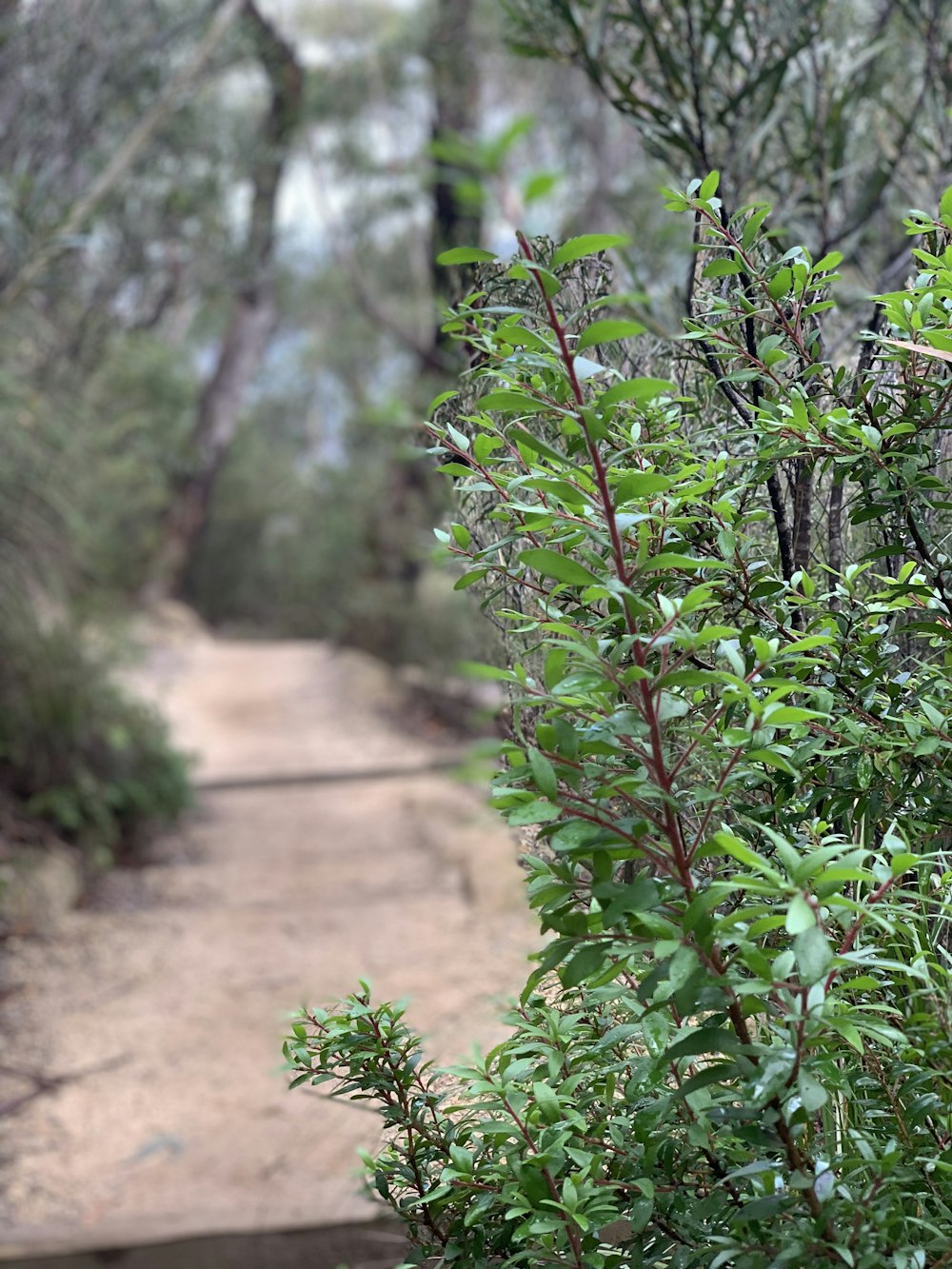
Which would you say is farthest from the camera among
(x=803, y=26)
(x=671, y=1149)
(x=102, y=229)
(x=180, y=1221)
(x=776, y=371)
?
(x=102, y=229)

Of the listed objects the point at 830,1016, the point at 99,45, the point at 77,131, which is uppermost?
the point at 99,45

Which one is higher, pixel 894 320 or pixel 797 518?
pixel 894 320

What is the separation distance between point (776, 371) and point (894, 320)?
283 mm

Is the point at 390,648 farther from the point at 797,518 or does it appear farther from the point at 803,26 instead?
the point at 797,518

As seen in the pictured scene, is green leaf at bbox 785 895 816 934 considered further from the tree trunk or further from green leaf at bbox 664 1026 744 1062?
the tree trunk

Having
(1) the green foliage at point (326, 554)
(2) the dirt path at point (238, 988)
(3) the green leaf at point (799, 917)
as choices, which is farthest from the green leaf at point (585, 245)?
(1) the green foliage at point (326, 554)

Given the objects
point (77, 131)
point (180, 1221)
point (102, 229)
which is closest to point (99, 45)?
point (77, 131)

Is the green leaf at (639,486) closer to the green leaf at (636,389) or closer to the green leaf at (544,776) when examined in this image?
the green leaf at (636,389)

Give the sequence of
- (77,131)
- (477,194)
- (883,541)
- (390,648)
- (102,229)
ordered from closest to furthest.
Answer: (477,194) → (883,541) → (77,131) → (102,229) → (390,648)

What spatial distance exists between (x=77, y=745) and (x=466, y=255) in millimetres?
5804

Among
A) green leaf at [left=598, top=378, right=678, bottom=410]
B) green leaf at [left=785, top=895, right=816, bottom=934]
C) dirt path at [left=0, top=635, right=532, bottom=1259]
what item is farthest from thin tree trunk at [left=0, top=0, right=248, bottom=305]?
green leaf at [left=785, top=895, right=816, bottom=934]

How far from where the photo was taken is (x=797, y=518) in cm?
153

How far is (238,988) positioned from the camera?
→ 4949 mm

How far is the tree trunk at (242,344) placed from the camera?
1053cm
